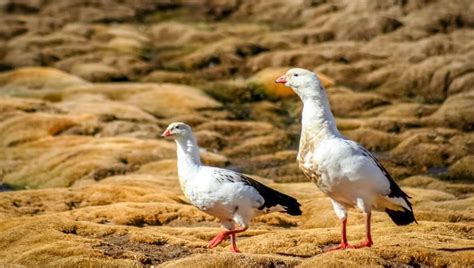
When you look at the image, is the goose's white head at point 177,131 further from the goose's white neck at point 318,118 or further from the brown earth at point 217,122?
the goose's white neck at point 318,118

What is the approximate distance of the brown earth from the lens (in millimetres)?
27016

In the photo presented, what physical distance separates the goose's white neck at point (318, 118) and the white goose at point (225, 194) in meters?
2.91

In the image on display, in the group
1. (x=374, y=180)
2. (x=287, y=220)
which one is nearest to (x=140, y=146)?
(x=287, y=220)

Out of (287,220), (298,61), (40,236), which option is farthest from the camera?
(298,61)

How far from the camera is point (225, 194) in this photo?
2117 cm

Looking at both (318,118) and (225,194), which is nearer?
(318,118)

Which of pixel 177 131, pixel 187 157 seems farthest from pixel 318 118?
pixel 177 131

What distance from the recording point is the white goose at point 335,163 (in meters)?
19.3

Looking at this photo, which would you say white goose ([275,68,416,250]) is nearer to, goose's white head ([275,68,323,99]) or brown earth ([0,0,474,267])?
goose's white head ([275,68,323,99])

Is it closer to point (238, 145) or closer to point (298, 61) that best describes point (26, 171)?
point (238, 145)

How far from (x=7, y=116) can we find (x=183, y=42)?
83408 mm

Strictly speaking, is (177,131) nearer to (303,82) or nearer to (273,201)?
(273,201)

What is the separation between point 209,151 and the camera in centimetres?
7462

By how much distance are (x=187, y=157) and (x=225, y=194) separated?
1.96 meters
